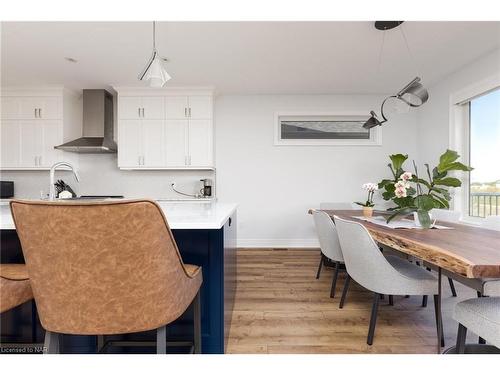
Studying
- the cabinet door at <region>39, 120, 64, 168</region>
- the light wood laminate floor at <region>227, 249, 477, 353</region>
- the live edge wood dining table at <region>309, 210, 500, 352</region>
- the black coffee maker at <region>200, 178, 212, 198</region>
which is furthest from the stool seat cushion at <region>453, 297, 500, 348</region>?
the cabinet door at <region>39, 120, 64, 168</region>

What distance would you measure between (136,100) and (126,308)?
381cm

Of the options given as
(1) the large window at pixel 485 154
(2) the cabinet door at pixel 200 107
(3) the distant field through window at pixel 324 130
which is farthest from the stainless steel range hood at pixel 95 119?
(1) the large window at pixel 485 154

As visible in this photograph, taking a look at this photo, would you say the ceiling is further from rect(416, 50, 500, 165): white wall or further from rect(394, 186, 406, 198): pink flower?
rect(394, 186, 406, 198): pink flower

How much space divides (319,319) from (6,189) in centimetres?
476

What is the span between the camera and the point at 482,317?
111 centimetres

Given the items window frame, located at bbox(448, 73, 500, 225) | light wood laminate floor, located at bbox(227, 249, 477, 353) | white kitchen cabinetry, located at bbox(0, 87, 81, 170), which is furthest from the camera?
white kitchen cabinetry, located at bbox(0, 87, 81, 170)

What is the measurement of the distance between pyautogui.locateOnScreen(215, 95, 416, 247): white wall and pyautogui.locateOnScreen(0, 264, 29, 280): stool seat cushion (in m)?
3.23

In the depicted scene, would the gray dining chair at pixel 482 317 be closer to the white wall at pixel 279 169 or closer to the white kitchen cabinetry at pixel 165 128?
the white wall at pixel 279 169

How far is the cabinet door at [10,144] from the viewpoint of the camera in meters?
3.96

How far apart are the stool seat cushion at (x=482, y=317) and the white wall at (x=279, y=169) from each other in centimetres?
315

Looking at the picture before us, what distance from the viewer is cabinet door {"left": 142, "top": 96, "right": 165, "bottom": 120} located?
158 inches

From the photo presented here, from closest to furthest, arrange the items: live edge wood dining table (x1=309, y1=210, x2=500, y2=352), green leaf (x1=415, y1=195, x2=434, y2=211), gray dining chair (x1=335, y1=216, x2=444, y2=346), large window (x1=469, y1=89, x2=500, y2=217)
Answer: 1. live edge wood dining table (x1=309, y1=210, x2=500, y2=352)
2. gray dining chair (x1=335, y1=216, x2=444, y2=346)
3. green leaf (x1=415, y1=195, x2=434, y2=211)
4. large window (x1=469, y1=89, x2=500, y2=217)

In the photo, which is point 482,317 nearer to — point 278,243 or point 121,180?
point 278,243
